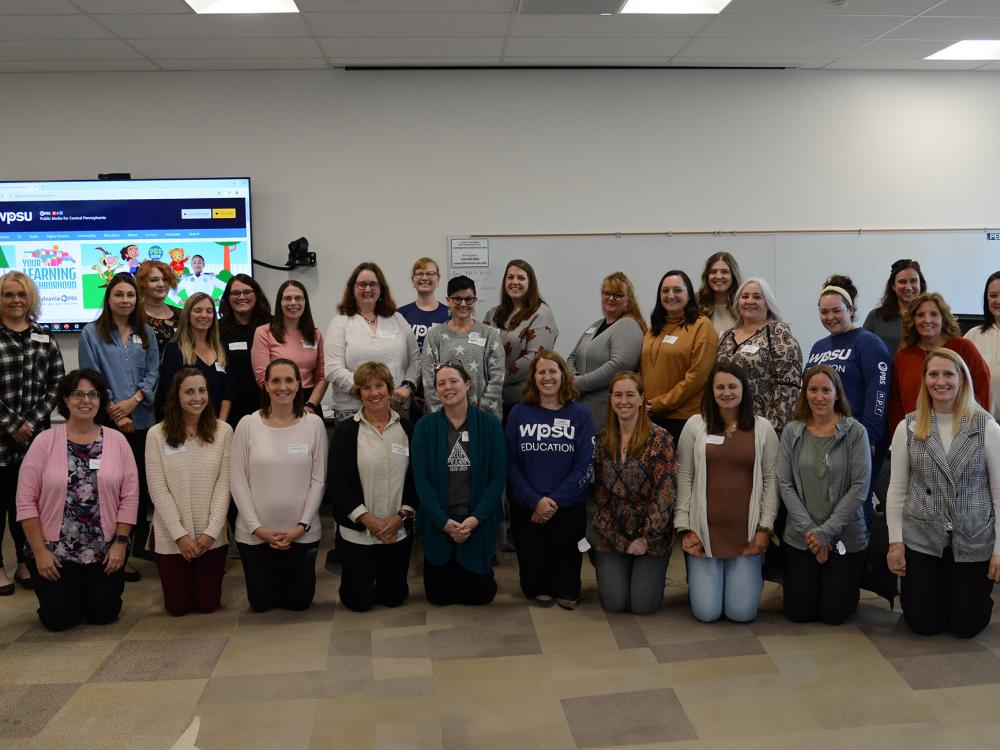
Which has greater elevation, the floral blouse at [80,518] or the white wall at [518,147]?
the white wall at [518,147]

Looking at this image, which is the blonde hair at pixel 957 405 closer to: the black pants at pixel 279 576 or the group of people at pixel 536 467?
the group of people at pixel 536 467

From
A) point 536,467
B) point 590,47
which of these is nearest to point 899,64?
point 590,47

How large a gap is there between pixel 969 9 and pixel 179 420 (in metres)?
4.56

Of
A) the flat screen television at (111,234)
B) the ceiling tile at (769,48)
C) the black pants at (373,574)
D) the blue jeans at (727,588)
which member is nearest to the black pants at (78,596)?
the black pants at (373,574)

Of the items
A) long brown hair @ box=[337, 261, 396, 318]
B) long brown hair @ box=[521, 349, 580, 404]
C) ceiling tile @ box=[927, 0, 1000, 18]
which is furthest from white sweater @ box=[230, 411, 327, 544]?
ceiling tile @ box=[927, 0, 1000, 18]

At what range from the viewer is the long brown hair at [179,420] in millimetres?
3539

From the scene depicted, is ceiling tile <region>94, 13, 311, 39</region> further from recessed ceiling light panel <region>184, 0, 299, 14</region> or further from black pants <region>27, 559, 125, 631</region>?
black pants <region>27, 559, 125, 631</region>

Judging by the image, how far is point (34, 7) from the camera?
4.33 meters

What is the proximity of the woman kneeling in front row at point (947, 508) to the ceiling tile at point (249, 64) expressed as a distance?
13.3ft

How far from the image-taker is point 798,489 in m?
3.41

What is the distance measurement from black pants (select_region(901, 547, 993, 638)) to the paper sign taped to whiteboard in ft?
10.8

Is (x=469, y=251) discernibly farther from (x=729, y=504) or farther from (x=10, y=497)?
(x=10, y=497)

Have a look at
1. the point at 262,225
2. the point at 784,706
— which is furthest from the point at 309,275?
the point at 784,706

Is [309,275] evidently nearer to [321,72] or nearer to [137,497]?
[321,72]
